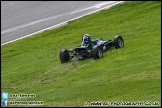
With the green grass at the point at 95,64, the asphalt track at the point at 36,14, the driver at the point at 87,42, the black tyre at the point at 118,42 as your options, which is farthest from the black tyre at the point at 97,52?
the asphalt track at the point at 36,14

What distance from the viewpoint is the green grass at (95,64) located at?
56.4 ft

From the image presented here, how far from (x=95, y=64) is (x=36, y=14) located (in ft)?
42.7

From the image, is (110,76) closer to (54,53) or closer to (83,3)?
(54,53)

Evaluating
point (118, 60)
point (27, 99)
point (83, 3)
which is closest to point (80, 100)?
point (27, 99)

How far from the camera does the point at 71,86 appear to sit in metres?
18.5

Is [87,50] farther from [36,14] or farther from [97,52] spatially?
[36,14]

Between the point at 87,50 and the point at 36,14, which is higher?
the point at 36,14

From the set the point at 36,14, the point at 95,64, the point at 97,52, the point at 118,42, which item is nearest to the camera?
the point at 95,64

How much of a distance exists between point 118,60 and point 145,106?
6.95 meters

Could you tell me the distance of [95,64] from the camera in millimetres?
21672

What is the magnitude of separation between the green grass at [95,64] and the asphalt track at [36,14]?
4.02ft

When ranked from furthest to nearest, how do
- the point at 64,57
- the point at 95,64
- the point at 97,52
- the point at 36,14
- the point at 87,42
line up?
the point at 36,14, the point at 87,42, the point at 64,57, the point at 97,52, the point at 95,64

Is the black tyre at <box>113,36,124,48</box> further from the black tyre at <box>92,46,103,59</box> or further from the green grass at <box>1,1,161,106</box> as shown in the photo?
the black tyre at <box>92,46,103,59</box>

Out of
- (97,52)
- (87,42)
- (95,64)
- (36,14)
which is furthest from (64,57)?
(36,14)
